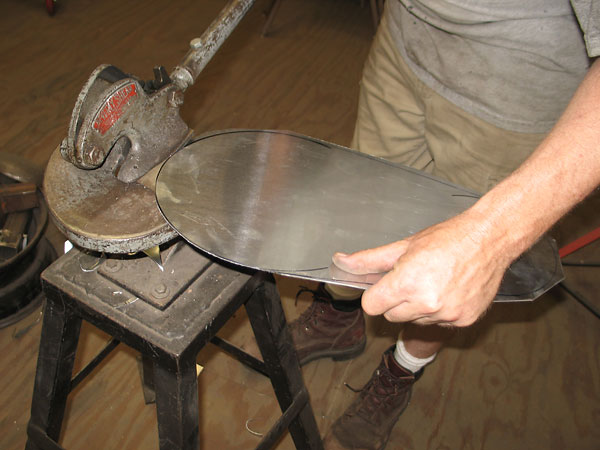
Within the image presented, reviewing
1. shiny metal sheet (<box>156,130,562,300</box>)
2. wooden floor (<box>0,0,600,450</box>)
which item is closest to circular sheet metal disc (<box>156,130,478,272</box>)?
shiny metal sheet (<box>156,130,562,300</box>)

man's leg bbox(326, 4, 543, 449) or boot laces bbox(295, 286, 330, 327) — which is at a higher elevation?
man's leg bbox(326, 4, 543, 449)

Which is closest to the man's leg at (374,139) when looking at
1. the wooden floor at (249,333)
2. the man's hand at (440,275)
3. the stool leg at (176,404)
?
the wooden floor at (249,333)

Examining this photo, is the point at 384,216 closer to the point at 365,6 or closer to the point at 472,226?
the point at 472,226

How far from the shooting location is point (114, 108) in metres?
0.83

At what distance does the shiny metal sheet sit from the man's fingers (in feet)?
0.06

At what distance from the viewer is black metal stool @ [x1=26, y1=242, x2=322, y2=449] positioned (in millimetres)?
911

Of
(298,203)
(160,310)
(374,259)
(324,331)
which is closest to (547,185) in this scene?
(374,259)

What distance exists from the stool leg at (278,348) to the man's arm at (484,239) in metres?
0.38

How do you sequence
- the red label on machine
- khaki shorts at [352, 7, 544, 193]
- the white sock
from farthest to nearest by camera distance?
the white sock < khaki shorts at [352, 7, 544, 193] < the red label on machine

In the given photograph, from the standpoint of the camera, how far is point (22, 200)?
5.89 feet

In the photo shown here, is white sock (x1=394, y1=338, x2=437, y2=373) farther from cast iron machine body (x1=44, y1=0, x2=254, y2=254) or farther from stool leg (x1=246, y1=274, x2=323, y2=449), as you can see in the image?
cast iron machine body (x1=44, y1=0, x2=254, y2=254)

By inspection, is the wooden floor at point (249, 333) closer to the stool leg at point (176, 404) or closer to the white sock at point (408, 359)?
the white sock at point (408, 359)

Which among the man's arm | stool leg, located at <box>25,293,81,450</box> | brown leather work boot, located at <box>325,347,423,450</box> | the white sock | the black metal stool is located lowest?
brown leather work boot, located at <box>325,347,423,450</box>

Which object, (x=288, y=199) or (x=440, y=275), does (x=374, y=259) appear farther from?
(x=288, y=199)
